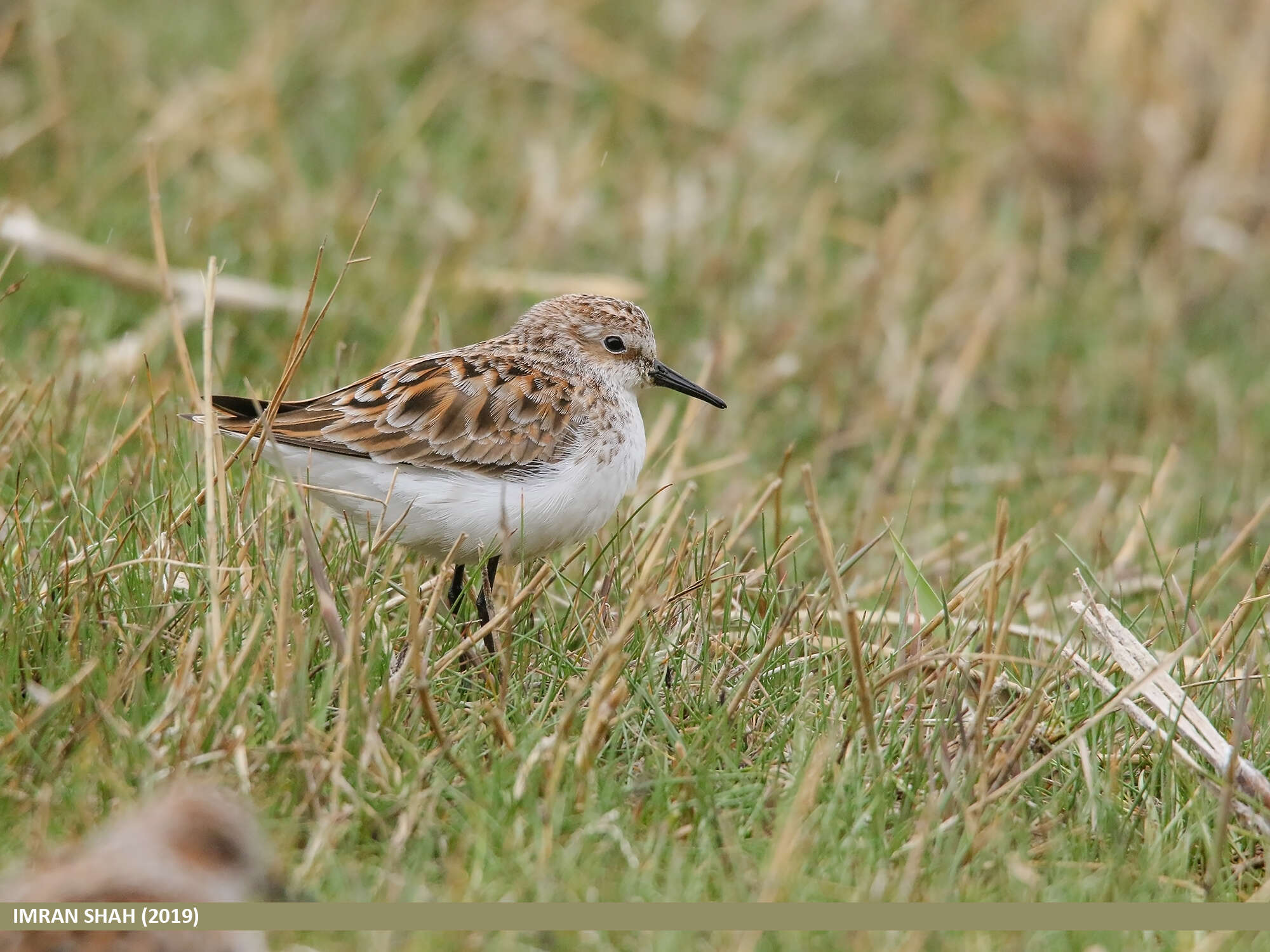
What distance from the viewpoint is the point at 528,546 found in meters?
4.96

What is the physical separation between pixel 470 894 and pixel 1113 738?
1.92m

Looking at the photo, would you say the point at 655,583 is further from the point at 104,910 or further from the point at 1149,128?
the point at 1149,128

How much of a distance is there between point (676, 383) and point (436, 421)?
3.53 feet

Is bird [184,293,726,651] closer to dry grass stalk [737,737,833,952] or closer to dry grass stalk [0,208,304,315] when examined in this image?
dry grass stalk [737,737,833,952]

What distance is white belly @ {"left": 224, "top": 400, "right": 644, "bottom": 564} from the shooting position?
16.0ft

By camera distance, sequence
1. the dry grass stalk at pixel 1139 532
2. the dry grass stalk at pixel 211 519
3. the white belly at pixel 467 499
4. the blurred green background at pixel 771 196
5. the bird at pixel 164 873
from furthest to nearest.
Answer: the blurred green background at pixel 771 196, the dry grass stalk at pixel 1139 532, the white belly at pixel 467 499, the dry grass stalk at pixel 211 519, the bird at pixel 164 873

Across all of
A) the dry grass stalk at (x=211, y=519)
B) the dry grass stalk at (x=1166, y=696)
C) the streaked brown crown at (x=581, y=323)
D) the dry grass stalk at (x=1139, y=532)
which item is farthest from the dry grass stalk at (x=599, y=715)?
the dry grass stalk at (x=1139, y=532)

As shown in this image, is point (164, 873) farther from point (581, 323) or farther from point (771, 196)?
point (771, 196)

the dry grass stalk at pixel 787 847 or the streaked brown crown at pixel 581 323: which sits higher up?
the streaked brown crown at pixel 581 323

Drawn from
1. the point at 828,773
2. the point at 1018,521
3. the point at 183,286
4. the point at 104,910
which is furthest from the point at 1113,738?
the point at 183,286

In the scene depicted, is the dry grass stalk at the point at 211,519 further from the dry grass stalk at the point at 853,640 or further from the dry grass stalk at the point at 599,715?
the dry grass stalk at the point at 853,640

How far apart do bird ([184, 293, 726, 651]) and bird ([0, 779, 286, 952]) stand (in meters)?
1.40

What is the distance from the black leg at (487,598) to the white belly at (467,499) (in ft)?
0.41

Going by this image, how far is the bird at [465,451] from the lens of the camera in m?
4.90
